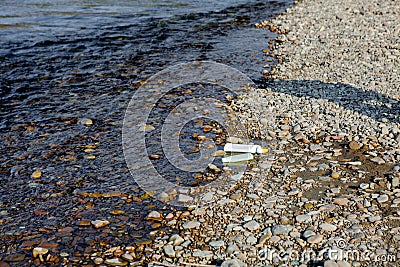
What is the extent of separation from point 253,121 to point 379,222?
12.0 feet

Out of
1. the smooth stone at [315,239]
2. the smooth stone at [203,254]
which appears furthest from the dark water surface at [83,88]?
the smooth stone at [315,239]

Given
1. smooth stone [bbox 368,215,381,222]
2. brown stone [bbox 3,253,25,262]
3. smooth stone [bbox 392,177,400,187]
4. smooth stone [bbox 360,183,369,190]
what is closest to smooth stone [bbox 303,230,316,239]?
smooth stone [bbox 368,215,381,222]

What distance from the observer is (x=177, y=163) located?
7996 mm

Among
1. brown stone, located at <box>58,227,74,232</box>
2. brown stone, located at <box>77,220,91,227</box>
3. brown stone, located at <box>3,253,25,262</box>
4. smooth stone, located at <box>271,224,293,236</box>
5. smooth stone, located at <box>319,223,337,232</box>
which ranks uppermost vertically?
smooth stone, located at <box>319,223,337,232</box>

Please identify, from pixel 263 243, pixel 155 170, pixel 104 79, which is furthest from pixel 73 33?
pixel 263 243

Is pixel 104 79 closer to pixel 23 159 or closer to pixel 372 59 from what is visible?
pixel 23 159

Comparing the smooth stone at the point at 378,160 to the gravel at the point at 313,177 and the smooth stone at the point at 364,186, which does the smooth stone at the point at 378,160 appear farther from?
the smooth stone at the point at 364,186

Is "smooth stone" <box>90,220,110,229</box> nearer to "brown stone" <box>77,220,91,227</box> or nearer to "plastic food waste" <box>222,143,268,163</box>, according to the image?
"brown stone" <box>77,220,91,227</box>

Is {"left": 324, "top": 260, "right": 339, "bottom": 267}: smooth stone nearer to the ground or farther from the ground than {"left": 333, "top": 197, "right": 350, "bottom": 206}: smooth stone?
farther from the ground

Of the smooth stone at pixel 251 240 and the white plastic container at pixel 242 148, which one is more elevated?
the white plastic container at pixel 242 148

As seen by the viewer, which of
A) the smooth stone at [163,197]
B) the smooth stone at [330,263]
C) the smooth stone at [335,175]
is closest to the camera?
the smooth stone at [330,263]

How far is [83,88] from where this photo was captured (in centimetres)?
1171

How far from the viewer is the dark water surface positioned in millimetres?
6555

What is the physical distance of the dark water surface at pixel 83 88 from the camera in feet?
21.5
